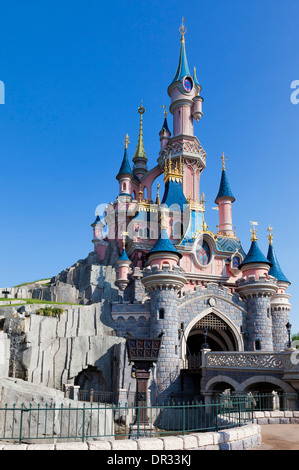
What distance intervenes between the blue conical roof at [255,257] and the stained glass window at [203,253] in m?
3.71

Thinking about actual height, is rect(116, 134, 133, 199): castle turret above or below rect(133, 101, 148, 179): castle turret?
below

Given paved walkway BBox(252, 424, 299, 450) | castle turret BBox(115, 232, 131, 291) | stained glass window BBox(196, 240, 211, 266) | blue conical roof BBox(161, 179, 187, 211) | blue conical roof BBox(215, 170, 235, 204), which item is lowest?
paved walkway BBox(252, 424, 299, 450)

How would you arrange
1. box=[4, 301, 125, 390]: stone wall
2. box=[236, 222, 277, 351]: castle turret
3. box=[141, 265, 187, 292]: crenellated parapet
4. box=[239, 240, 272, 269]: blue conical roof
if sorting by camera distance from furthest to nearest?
1. box=[239, 240, 272, 269]: blue conical roof
2. box=[236, 222, 277, 351]: castle turret
3. box=[141, 265, 187, 292]: crenellated parapet
4. box=[4, 301, 125, 390]: stone wall

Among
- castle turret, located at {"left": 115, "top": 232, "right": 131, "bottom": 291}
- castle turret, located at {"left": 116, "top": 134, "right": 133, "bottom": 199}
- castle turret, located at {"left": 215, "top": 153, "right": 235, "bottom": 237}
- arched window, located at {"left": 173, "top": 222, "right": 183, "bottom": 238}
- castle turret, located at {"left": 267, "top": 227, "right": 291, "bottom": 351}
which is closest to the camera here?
castle turret, located at {"left": 267, "top": 227, "right": 291, "bottom": 351}

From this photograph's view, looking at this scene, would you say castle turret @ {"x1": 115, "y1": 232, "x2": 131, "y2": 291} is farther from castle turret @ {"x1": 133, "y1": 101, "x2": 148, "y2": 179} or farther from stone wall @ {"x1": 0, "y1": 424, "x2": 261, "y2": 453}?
stone wall @ {"x1": 0, "y1": 424, "x2": 261, "y2": 453}

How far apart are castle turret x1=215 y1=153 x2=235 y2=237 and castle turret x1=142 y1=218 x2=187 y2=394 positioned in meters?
14.3

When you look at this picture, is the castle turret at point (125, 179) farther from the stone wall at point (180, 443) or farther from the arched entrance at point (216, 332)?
the stone wall at point (180, 443)

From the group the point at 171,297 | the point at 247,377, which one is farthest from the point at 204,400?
the point at 171,297

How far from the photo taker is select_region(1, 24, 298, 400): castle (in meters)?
22.7

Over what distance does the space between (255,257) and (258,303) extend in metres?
3.12

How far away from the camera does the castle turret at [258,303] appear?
26766 mm

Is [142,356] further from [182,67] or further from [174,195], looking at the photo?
[182,67]

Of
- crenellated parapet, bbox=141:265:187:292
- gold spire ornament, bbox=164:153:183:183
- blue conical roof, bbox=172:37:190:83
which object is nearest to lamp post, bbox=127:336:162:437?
crenellated parapet, bbox=141:265:187:292
